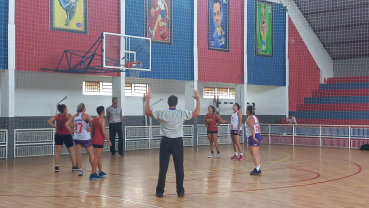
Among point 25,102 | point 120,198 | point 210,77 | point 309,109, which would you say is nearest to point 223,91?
point 210,77

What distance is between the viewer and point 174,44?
18.6m

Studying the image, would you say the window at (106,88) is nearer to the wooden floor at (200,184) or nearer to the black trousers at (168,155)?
the wooden floor at (200,184)

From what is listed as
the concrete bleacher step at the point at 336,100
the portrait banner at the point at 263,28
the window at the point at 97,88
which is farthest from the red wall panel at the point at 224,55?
the concrete bleacher step at the point at 336,100

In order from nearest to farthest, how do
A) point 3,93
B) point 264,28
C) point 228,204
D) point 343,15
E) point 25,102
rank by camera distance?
point 228,204, point 3,93, point 25,102, point 264,28, point 343,15

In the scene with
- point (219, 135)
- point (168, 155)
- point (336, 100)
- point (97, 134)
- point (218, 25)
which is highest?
point (218, 25)

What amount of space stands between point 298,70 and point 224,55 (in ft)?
Result: 19.3

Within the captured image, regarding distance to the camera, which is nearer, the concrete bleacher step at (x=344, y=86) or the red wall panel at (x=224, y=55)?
the red wall panel at (x=224, y=55)

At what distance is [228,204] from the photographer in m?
6.87

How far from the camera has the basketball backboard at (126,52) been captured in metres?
15.1

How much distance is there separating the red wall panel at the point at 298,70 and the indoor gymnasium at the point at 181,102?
10 cm

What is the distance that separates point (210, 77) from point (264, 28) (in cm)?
486

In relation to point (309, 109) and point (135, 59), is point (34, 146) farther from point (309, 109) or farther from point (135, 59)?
point (309, 109)

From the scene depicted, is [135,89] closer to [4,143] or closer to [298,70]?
[4,143]

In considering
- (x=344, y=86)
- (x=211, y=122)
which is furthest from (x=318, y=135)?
(x=211, y=122)
